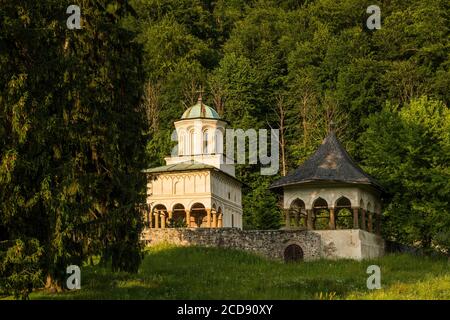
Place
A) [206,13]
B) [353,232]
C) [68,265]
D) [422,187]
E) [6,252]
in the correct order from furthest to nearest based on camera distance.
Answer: [206,13] < [422,187] < [353,232] < [68,265] < [6,252]

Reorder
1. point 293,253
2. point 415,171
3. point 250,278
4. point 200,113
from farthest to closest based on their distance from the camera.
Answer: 1. point 200,113
2. point 415,171
3. point 293,253
4. point 250,278

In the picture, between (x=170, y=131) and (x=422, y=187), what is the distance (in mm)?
29664

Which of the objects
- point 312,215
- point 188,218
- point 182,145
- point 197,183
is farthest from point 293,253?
point 182,145

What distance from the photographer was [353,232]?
3653 centimetres

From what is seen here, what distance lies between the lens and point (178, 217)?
5050 centimetres

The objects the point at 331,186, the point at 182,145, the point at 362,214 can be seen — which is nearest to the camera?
the point at 331,186

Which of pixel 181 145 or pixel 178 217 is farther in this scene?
pixel 178 217

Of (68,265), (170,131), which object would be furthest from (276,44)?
(68,265)

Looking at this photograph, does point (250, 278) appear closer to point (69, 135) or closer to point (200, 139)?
point (69, 135)

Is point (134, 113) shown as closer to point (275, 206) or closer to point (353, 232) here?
point (353, 232)

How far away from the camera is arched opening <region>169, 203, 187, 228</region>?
1889 inches

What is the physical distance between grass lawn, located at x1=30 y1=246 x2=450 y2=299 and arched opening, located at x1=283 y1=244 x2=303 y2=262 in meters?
1.30

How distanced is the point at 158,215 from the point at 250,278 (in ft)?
65.0

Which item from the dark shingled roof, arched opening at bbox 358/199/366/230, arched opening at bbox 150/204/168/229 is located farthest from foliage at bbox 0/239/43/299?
arched opening at bbox 150/204/168/229
